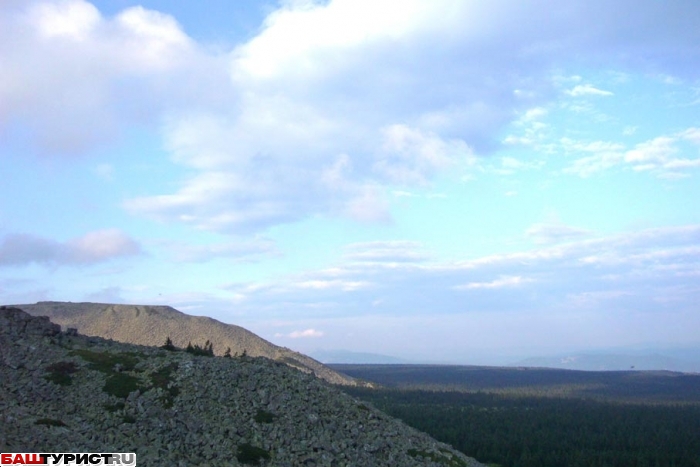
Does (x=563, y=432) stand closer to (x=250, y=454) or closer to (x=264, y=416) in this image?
(x=264, y=416)

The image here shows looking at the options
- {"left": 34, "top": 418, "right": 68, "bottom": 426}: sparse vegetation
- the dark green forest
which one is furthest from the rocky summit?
the dark green forest

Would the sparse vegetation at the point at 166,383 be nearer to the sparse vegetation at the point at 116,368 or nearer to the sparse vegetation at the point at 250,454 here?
the sparse vegetation at the point at 116,368

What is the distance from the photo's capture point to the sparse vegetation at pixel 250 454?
39.9 metres

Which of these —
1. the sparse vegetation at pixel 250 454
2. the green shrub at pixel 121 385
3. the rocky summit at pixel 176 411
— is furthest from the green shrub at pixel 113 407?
the sparse vegetation at pixel 250 454

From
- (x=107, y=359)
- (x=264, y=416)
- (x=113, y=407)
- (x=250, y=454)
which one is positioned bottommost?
(x=250, y=454)

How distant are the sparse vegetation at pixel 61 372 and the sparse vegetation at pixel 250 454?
15761mm

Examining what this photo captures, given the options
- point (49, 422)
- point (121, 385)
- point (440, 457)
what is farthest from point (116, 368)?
point (440, 457)

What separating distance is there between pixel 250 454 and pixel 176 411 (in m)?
7.35

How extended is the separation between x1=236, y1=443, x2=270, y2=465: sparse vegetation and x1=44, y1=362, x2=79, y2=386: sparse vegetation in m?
15.8

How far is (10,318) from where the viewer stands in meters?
54.7

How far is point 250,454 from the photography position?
40.5m

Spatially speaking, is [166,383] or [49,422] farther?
[166,383]

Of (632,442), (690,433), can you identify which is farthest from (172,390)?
(690,433)

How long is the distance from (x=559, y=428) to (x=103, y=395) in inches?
4004
